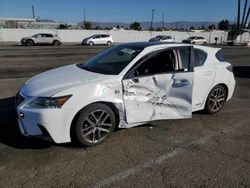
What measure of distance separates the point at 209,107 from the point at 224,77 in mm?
688

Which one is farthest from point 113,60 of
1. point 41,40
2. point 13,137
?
point 41,40

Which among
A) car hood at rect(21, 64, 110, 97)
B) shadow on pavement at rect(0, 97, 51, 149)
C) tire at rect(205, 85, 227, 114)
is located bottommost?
shadow on pavement at rect(0, 97, 51, 149)

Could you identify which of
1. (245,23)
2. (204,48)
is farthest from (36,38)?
(245,23)

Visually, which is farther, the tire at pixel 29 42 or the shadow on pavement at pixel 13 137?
the tire at pixel 29 42

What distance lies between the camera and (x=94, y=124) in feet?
13.5

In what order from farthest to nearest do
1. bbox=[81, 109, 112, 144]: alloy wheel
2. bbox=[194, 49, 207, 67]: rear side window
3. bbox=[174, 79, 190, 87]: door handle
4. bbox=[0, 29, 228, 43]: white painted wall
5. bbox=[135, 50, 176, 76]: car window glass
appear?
bbox=[0, 29, 228, 43]: white painted wall < bbox=[194, 49, 207, 67]: rear side window < bbox=[174, 79, 190, 87]: door handle < bbox=[135, 50, 176, 76]: car window glass < bbox=[81, 109, 112, 144]: alloy wheel

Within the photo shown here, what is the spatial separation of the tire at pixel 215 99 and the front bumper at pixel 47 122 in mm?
2959

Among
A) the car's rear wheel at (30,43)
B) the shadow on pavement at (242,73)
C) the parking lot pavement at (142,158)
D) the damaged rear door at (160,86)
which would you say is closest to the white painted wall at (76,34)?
the car's rear wheel at (30,43)

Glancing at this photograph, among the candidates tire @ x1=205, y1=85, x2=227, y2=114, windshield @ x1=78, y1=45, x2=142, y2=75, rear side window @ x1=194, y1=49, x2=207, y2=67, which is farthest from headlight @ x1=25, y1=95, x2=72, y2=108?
tire @ x1=205, y1=85, x2=227, y2=114

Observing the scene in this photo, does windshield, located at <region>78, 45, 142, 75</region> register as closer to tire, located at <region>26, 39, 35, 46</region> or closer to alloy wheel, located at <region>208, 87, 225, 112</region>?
alloy wheel, located at <region>208, 87, 225, 112</region>

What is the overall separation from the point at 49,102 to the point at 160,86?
1824 mm

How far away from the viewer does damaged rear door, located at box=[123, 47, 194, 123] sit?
14.2ft

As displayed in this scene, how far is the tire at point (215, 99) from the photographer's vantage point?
5504 millimetres

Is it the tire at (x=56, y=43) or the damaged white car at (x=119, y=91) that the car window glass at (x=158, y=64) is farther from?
the tire at (x=56, y=43)
